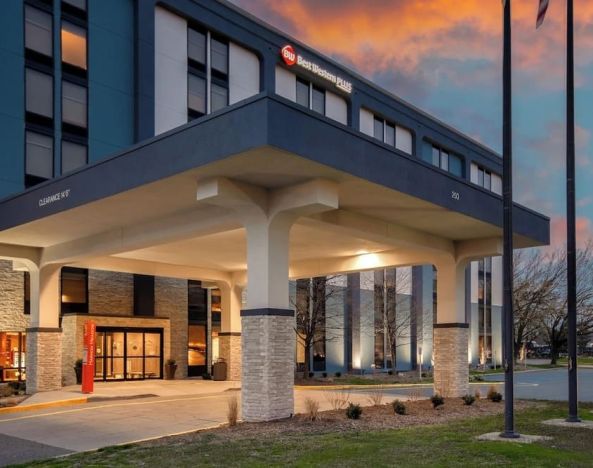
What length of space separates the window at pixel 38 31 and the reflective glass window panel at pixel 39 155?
3.83 metres

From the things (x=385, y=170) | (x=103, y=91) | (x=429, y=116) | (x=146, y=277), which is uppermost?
(x=429, y=116)

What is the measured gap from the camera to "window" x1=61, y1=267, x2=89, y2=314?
102 feet

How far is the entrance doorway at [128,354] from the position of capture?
104ft

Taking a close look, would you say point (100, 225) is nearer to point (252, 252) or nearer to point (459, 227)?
point (252, 252)

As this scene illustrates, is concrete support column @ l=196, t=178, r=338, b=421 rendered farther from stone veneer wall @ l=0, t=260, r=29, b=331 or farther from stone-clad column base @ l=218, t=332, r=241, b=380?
stone veneer wall @ l=0, t=260, r=29, b=331

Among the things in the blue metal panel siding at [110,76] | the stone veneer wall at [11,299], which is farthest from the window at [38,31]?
the stone veneer wall at [11,299]

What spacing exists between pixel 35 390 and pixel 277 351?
14.1 m

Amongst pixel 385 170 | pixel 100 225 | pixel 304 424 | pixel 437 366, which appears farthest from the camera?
pixel 437 366

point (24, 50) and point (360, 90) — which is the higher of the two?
point (360, 90)

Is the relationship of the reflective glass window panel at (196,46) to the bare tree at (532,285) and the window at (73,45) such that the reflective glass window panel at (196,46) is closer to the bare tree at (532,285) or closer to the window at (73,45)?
the window at (73,45)

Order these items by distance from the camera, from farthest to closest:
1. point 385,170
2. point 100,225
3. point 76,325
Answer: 1. point 76,325
2. point 100,225
3. point 385,170

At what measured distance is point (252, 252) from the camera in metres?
16.8

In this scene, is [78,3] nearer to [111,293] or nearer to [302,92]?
[111,293]

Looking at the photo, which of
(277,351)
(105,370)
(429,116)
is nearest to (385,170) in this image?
(277,351)
